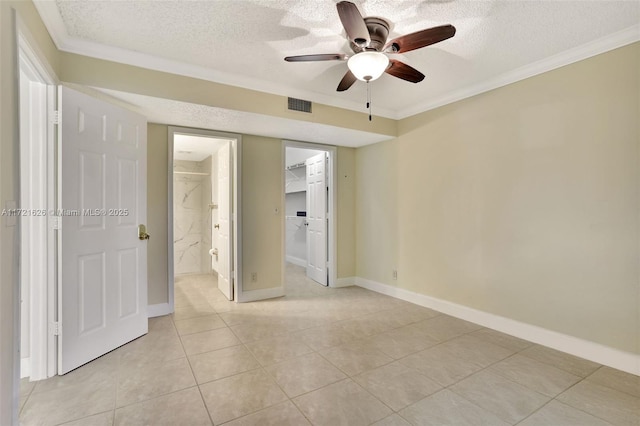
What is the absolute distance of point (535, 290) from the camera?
2762 mm

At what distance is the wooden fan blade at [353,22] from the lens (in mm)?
1579

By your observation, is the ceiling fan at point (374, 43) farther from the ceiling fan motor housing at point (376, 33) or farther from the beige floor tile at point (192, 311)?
the beige floor tile at point (192, 311)

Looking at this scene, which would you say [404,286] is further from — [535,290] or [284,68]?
[284,68]

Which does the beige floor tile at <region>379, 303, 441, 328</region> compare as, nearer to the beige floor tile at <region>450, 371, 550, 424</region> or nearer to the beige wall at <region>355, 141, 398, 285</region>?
the beige wall at <region>355, 141, 398, 285</region>

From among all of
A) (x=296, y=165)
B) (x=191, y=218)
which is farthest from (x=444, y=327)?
(x=191, y=218)

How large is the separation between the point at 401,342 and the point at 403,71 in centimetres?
232

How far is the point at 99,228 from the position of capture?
2.47m

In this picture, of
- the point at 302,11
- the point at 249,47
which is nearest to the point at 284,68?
the point at 249,47

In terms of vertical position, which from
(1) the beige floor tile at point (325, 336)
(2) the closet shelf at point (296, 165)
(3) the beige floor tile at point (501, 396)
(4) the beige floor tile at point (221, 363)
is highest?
(2) the closet shelf at point (296, 165)

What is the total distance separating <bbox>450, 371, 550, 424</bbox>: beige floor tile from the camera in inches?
71.6

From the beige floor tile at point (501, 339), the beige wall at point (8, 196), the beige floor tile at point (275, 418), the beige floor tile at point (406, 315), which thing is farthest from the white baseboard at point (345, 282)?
the beige wall at point (8, 196)

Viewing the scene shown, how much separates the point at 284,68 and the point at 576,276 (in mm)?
3108

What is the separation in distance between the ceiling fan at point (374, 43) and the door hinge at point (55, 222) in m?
2.00

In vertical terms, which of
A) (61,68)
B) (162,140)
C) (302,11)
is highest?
(302,11)
